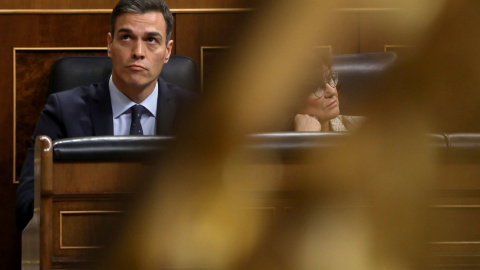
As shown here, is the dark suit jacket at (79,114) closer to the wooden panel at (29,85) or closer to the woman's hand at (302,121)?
the woman's hand at (302,121)

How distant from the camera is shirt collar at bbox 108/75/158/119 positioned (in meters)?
0.92

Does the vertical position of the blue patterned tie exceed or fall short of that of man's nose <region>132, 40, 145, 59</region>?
it falls short

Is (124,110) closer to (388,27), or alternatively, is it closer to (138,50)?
(138,50)

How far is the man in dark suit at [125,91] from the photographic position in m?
0.86

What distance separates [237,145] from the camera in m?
0.11

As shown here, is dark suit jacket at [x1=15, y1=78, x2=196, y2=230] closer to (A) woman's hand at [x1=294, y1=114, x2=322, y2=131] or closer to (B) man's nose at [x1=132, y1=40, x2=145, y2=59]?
(B) man's nose at [x1=132, y1=40, x2=145, y2=59]

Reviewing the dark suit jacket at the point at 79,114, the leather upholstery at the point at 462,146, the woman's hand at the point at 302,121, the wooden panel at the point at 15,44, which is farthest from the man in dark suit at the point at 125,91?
the leather upholstery at the point at 462,146

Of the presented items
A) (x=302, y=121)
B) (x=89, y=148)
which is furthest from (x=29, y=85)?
(x=302, y=121)

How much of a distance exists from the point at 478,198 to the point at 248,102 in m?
0.09

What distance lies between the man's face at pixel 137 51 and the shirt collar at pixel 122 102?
0.01 metres

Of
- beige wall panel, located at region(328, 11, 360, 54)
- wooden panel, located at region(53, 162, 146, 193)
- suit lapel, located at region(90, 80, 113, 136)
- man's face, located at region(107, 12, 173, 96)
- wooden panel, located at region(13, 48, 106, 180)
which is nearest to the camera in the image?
beige wall panel, located at region(328, 11, 360, 54)

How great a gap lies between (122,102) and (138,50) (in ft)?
0.29

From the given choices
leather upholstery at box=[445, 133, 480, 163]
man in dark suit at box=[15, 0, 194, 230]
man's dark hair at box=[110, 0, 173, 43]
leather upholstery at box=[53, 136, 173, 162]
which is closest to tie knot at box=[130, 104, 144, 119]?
man in dark suit at box=[15, 0, 194, 230]

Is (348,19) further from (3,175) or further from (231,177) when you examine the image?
(3,175)
